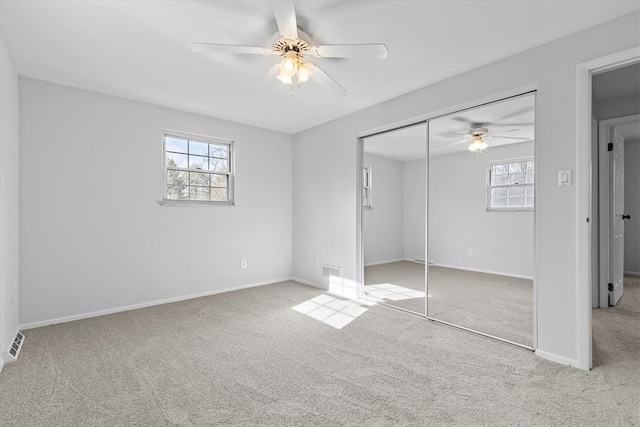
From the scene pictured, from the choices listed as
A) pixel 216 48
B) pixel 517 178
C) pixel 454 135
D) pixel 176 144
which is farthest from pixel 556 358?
pixel 176 144

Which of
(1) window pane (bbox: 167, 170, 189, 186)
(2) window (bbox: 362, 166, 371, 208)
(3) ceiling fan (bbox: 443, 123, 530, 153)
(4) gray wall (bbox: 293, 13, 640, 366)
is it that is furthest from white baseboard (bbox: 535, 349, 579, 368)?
(1) window pane (bbox: 167, 170, 189, 186)

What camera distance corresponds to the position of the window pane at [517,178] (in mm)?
2915

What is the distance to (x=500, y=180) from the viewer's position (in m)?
3.31

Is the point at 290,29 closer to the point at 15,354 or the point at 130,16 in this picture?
the point at 130,16

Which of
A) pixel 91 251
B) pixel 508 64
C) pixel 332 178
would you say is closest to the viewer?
pixel 508 64

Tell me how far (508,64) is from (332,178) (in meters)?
2.43

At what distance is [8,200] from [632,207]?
8955 millimetres

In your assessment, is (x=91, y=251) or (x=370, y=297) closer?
(x=91, y=251)

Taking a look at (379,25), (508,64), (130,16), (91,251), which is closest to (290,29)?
(379,25)

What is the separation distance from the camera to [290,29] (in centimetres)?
197

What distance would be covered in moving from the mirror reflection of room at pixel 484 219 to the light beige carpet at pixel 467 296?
0.01 m

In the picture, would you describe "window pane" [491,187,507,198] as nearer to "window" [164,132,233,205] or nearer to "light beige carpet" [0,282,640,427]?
"light beige carpet" [0,282,640,427]

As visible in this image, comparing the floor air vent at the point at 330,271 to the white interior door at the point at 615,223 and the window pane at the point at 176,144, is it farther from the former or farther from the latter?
the white interior door at the point at 615,223

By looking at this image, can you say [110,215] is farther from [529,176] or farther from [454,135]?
[529,176]
